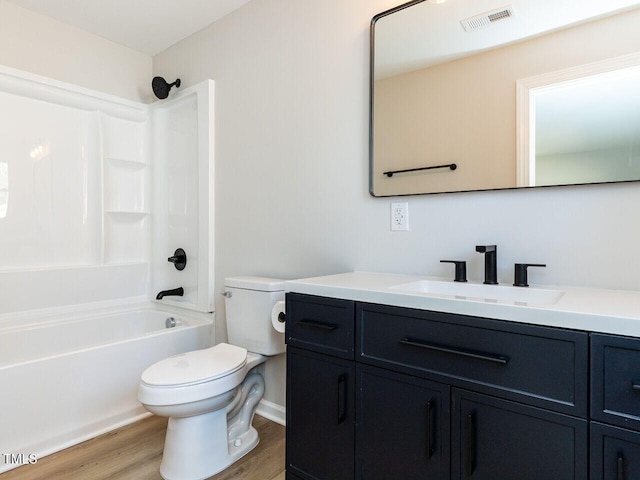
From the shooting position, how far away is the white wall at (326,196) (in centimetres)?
129

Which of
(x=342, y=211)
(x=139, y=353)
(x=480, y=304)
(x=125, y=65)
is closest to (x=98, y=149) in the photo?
(x=125, y=65)

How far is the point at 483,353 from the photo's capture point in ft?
3.26

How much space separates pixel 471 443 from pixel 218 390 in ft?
3.36

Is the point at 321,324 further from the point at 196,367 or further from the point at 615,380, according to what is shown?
the point at 615,380

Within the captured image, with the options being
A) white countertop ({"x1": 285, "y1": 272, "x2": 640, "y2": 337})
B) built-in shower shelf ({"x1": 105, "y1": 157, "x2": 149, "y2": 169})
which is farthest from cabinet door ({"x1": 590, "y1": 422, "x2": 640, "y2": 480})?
built-in shower shelf ({"x1": 105, "y1": 157, "x2": 149, "y2": 169})

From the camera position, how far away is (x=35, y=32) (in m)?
2.36

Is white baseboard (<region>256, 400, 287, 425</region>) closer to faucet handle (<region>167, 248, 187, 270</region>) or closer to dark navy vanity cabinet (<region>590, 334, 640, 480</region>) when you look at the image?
faucet handle (<region>167, 248, 187, 270</region>)

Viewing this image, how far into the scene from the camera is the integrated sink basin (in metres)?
1.20

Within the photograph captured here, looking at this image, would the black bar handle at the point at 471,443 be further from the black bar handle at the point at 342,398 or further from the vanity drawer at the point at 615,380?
the black bar handle at the point at 342,398

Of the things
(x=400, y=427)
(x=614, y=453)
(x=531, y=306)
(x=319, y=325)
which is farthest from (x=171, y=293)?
(x=614, y=453)

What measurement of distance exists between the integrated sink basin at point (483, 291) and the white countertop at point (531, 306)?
0.15 ft

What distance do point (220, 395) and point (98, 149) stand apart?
1.97 metres

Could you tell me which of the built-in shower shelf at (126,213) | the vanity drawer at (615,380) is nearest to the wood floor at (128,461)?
the vanity drawer at (615,380)

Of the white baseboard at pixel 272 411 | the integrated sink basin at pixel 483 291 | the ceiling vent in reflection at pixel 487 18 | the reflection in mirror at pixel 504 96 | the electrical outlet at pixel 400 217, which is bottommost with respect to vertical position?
the white baseboard at pixel 272 411
